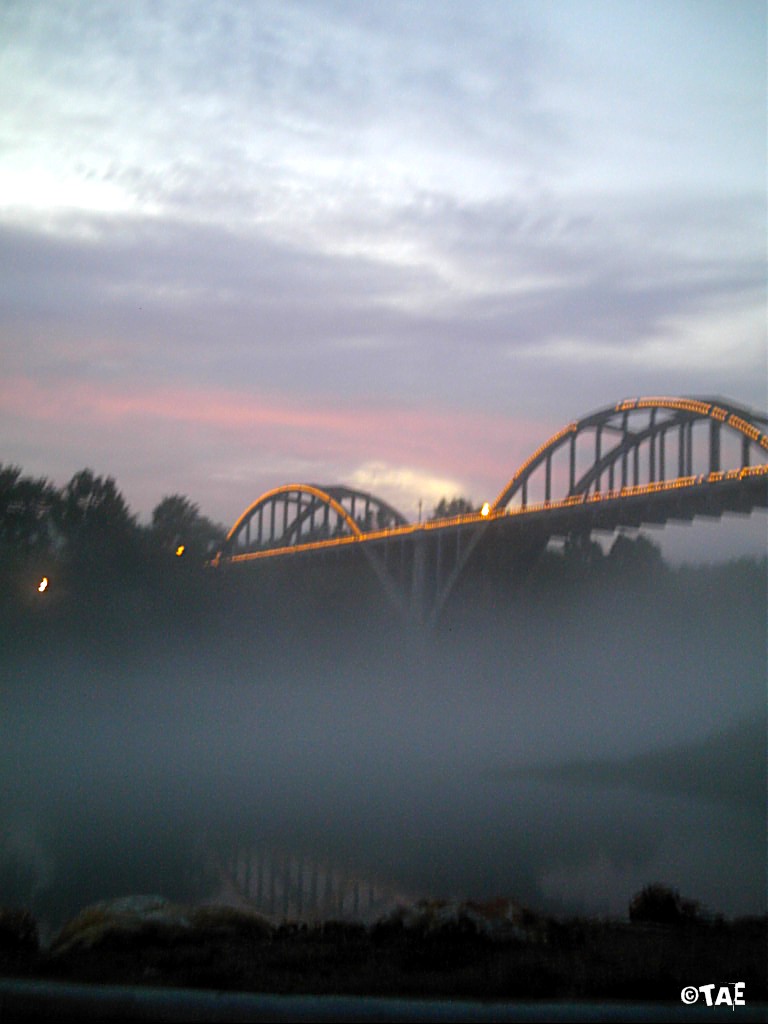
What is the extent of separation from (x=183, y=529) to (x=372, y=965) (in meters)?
70.2

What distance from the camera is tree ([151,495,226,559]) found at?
68000 millimetres

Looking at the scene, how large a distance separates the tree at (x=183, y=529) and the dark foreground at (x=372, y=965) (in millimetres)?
57197

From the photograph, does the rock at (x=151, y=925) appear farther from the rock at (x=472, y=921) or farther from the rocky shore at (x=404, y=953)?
the rock at (x=472, y=921)

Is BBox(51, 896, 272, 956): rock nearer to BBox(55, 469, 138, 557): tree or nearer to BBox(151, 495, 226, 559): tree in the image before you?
BBox(55, 469, 138, 557): tree

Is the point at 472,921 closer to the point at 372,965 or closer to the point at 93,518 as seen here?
the point at 372,965

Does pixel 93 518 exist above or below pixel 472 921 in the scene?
above

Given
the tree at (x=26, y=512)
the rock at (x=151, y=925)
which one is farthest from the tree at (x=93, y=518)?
the rock at (x=151, y=925)

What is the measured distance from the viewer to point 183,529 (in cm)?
7650

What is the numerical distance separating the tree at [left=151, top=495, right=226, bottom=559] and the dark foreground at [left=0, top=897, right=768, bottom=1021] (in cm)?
5720

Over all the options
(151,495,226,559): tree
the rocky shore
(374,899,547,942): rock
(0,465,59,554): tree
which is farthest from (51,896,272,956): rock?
(151,495,226,559): tree

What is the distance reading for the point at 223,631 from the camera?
60469 millimetres

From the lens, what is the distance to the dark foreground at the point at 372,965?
579cm

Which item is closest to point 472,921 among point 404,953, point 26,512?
point 404,953

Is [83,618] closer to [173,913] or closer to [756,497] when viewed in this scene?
[756,497]
